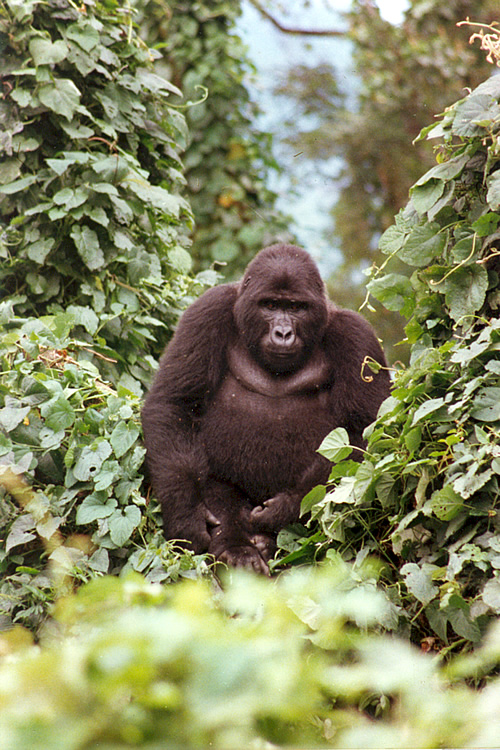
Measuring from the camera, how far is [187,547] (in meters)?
3.18

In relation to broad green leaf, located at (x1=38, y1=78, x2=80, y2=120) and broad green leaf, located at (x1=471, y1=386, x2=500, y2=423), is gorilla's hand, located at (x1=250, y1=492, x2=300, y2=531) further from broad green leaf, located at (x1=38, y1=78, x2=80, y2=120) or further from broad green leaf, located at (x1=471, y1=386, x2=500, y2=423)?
broad green leaf, located at (x1=38, y1=78, x2=80, y2=120)

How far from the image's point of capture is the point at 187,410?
348cm

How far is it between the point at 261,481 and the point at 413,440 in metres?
1.10

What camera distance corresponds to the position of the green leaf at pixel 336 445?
2771mm

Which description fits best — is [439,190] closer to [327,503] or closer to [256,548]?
[327,503]

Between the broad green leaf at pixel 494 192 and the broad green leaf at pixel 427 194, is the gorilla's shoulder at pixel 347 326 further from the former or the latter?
the broad green leaf at pixel 494 192

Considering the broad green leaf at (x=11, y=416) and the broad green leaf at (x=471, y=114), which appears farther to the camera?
the broad green leaf at (x=11, y=416)

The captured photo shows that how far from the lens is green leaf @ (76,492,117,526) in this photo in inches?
116

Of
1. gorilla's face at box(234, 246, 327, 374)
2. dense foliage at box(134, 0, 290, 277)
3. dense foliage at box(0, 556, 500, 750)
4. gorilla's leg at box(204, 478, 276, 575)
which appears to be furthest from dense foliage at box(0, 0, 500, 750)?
dense foliage at box(134, 0, 290, 277)

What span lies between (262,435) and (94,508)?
2.48ft

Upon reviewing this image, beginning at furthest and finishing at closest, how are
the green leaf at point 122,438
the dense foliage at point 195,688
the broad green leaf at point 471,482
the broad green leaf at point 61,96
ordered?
the broad green leaf at point 61,96 < the green leaf at point 122,438 < the broad green leaf at point 471,482 < the dense foliage at point 195,688

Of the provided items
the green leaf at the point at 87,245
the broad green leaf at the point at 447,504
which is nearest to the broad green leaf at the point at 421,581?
the broad green leaf at the point at 447,504

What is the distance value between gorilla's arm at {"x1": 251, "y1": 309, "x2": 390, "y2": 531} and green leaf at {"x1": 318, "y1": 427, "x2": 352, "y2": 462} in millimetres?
421

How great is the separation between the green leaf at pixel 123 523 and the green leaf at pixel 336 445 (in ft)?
2.26
